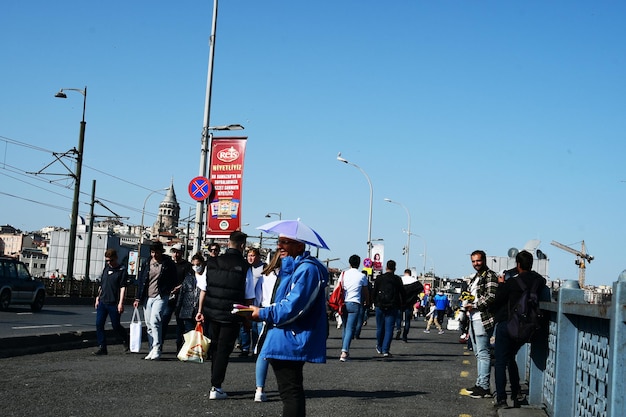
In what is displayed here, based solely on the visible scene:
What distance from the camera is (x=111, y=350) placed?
15.2 metres

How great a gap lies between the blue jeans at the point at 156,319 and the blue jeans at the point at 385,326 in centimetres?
449

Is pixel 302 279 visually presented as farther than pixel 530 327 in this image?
No

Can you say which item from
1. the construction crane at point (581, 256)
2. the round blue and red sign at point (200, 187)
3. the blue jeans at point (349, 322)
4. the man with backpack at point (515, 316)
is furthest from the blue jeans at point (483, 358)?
the construction crane at point (581, 256)

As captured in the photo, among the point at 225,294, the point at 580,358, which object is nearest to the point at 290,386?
the point at 580,358

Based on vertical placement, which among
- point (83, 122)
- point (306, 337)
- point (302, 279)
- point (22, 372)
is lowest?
point (22, 372)

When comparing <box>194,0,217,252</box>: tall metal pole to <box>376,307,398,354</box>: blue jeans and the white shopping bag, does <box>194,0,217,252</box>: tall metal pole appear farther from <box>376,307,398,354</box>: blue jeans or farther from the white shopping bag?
the white shopping bag

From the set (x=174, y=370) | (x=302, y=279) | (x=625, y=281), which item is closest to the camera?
(x=625, y=281)

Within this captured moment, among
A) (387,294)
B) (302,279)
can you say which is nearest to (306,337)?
(302,279)

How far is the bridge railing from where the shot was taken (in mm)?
5398

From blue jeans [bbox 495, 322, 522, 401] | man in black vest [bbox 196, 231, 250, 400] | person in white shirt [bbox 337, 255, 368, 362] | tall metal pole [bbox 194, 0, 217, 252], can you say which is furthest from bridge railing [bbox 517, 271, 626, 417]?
tall metal pole [bbox 194, 0, 217, 252]

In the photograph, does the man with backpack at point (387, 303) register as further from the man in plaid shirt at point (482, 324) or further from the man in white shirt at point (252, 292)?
the man in plaid shirt at point (482, 324)

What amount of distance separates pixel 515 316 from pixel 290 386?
11.4 ft

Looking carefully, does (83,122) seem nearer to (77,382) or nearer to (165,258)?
(165,258)

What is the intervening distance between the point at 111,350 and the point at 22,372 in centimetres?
407
